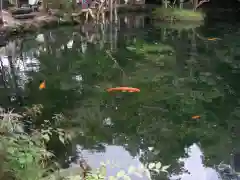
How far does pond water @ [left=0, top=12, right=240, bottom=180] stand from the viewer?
150 inches

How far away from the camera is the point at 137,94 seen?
538 centimetres

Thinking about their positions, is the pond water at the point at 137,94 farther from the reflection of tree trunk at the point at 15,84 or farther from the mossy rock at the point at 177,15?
the mossy rock at the point at 177,15

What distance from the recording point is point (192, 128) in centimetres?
434

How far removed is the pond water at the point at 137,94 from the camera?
381 centimetres

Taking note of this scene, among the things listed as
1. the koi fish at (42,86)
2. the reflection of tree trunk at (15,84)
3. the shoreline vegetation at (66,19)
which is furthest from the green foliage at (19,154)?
the shoreline vegetation at (66,19)

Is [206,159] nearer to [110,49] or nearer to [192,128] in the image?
[192,128]

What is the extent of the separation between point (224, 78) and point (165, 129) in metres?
2.81

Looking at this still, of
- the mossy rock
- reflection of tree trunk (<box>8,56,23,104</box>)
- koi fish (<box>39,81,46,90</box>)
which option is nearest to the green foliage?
reflection of tree trunk (<box>8,56,23,104</box>)

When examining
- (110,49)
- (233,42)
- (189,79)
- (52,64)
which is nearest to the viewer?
(189,79)

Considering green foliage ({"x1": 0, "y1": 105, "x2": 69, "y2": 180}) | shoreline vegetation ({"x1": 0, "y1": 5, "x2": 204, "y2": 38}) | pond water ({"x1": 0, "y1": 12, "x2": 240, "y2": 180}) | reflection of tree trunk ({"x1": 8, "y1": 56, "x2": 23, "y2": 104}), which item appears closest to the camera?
green foliage ({"x1": 0, "y1": 105, "x2": 69, "y2": 180})

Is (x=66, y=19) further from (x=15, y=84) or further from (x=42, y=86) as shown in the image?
(x=42, y=86)

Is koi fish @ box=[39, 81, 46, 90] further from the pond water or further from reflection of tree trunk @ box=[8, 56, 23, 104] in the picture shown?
reflection of tree trunk @ box=[8, 56, 23, 104]

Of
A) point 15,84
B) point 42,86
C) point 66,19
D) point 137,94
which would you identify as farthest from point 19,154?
point 66,19

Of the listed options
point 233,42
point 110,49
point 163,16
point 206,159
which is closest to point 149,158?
point 206,159
